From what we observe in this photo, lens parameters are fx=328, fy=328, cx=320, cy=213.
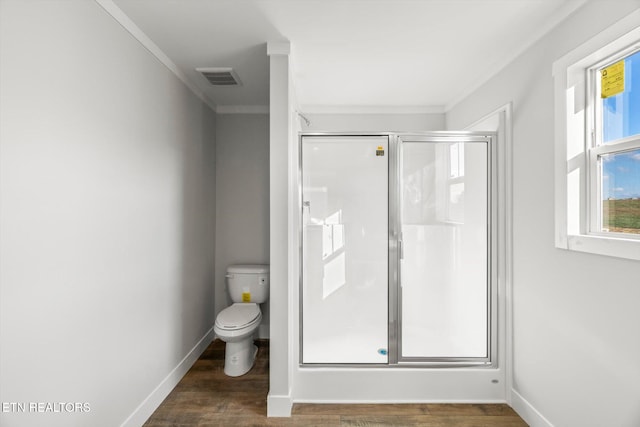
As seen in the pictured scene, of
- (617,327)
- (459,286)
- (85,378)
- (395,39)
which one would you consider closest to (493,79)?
(395,39)

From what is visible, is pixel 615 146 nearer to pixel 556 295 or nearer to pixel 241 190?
pixel 556 295

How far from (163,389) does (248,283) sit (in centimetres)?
116

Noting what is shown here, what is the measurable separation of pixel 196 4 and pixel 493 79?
2.17m

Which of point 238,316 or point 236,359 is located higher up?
point 238,316

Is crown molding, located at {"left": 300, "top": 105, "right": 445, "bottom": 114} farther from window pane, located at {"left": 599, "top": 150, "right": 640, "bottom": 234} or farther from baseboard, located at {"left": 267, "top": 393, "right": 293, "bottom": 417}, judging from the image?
baseboard, located at {"left": 267, "top": 393, "right": 293, "bottom": 417}

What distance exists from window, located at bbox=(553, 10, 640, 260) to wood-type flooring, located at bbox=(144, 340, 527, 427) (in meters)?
1.29

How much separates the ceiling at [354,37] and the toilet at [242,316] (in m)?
1.78

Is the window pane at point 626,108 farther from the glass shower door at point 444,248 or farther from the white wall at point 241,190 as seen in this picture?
the white wall at point 241,190

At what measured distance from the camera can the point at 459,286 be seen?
2498mm

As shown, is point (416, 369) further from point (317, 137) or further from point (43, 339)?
point (43, 339)

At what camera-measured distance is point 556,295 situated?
1.89 metres

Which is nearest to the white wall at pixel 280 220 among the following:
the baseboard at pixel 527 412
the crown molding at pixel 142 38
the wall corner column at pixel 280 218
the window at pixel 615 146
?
the wall corner column at pixel 280 218

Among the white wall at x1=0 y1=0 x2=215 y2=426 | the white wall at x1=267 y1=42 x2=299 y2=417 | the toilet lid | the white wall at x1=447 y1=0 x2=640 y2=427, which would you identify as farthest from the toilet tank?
the white wall at x1=447 y1=0 x2=640 y2=427

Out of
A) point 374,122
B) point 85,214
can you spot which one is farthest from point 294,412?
point 374,122
